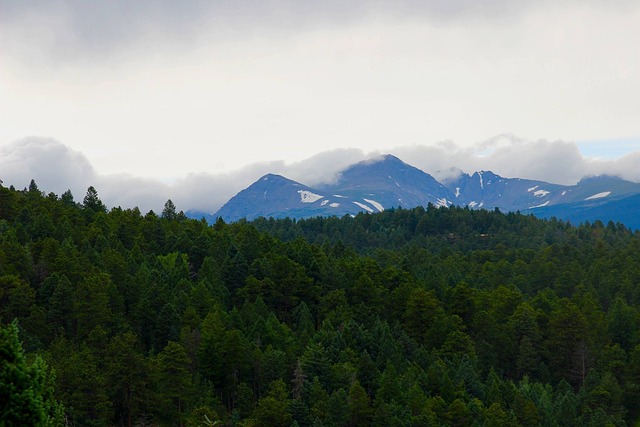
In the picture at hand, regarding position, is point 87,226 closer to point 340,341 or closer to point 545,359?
point 340,341

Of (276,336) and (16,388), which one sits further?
(276,336)

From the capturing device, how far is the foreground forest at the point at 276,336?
60.3 m

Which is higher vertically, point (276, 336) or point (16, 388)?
point (16, 388)

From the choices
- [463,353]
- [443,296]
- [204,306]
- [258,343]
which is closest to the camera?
[258,343]

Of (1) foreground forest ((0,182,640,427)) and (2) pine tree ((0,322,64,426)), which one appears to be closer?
(2) pine tree ((0,322,64,426))

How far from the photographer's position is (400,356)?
253 feet

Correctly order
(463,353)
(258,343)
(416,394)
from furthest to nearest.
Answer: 1. (463,353)
2. (258,343)
3. (416,394)

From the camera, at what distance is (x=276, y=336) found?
74.8 meters

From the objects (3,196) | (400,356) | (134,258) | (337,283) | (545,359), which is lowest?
(545,359)

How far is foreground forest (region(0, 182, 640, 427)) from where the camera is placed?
60.3m

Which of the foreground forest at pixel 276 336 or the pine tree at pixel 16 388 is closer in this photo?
the pine tree at pixel 16 388

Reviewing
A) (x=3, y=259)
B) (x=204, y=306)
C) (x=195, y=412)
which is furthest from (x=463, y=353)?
(x=3, y=259)

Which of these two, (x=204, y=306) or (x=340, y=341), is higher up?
(x=204, y=306)

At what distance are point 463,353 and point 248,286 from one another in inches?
1164
